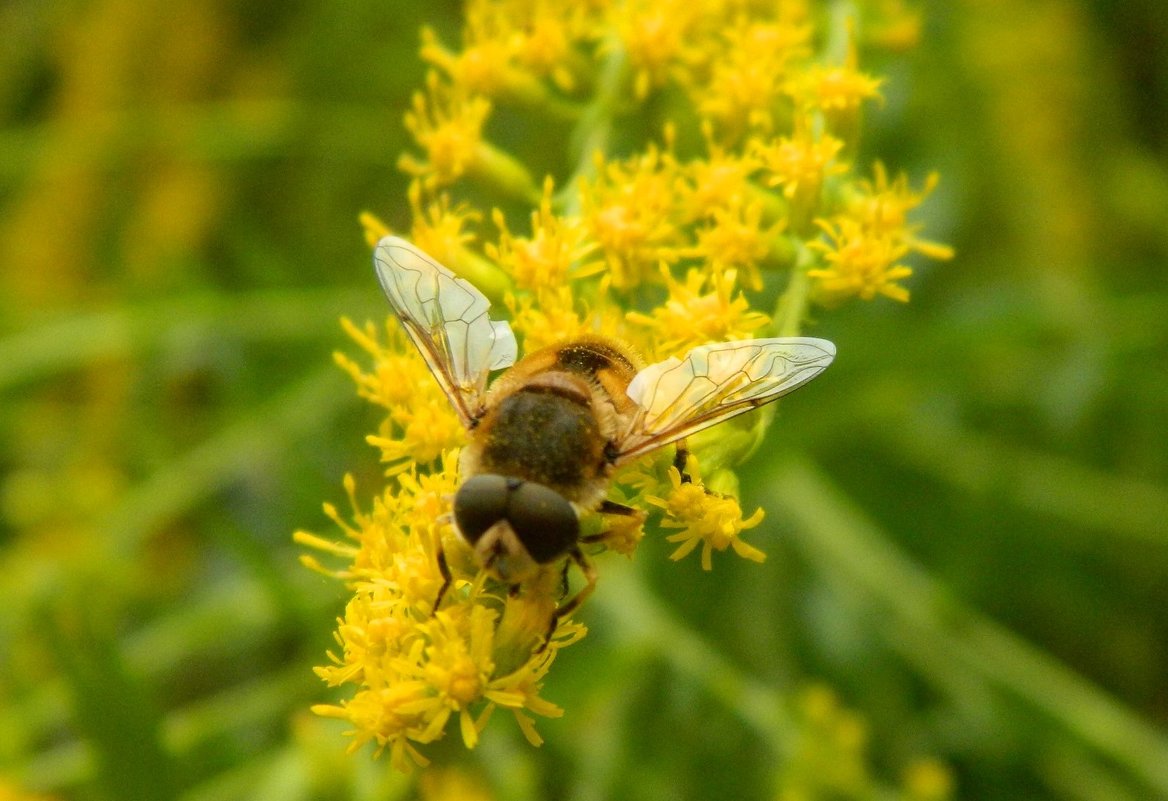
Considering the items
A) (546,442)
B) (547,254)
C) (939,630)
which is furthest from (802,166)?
(939,630)

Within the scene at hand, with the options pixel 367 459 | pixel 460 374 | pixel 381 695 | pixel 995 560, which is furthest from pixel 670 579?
pixel 381 695

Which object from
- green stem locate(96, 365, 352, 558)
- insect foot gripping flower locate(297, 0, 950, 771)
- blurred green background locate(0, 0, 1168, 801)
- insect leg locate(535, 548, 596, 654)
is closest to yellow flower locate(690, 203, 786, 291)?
insect foot gripping flower locate(297, 0, 950, 771)

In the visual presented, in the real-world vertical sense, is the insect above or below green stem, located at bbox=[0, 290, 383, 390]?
above

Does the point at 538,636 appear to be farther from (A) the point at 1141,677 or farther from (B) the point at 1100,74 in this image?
(B) the point at 1100,74

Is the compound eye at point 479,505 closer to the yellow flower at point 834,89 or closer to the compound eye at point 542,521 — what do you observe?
the compound eye at point 542,521

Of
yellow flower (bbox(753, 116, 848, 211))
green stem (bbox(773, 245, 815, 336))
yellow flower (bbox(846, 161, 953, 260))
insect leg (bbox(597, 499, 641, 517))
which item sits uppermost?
yellow flower (bbox(753, 116, 848, 211))

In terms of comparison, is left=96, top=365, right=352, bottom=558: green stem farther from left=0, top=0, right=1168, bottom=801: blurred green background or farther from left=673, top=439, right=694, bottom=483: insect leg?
left=673, top=439, right=694, bottom=483: insect leg

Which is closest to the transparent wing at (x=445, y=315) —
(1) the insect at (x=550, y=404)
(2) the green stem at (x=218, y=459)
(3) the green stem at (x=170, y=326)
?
(1) the insect at (x=550, y=404)
